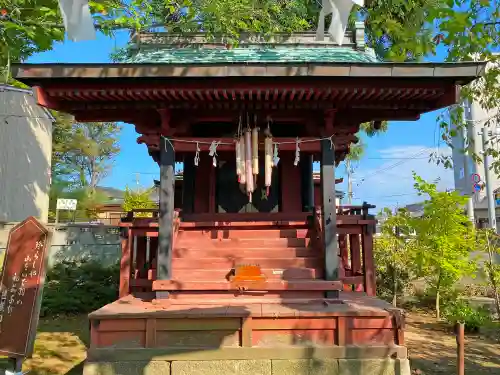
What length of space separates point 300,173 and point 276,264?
2972 mm

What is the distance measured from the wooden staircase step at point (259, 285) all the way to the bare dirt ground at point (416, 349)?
2299 millimetres

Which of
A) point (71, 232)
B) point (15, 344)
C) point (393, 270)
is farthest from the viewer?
point (71, 232)

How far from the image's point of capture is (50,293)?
12000 mm

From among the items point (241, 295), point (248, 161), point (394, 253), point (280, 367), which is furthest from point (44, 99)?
point (394, 253)

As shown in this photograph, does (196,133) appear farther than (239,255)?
Yes

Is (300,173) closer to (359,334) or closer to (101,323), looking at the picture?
(359,334)

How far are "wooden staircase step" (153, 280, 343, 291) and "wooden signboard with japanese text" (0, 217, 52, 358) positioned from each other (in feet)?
5.96

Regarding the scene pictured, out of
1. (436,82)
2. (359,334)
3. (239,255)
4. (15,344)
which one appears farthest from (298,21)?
(15,344)

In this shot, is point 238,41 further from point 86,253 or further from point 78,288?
point 86,253

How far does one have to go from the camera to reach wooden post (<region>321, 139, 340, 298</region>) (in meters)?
6.80

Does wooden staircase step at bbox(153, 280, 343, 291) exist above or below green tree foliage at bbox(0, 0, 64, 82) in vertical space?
below

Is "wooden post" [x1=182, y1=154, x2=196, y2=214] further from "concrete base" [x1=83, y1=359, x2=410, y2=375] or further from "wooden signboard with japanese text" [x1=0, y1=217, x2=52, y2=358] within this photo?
"concrete base" [x1=83, y1=359, x2=410, y2=375]

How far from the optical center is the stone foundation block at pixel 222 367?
5.79 meters

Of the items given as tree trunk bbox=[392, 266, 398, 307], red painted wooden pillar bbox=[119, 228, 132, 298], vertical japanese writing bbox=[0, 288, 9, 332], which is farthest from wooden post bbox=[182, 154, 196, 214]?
tree trunk bbox=[392, 266, 398, 307]
